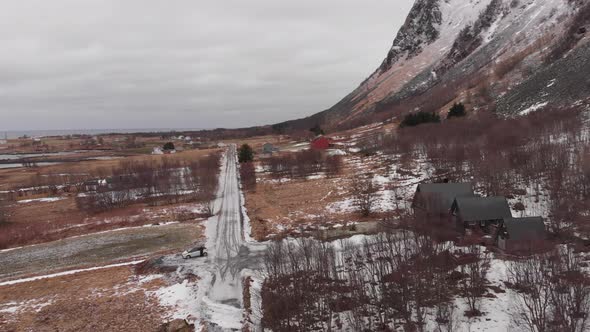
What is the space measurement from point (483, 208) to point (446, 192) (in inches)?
230

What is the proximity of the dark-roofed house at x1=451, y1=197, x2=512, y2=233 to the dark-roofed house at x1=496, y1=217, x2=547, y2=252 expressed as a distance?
4.30m

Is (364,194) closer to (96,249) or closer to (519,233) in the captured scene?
(519,233)

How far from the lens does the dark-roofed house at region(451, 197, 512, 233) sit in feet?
122

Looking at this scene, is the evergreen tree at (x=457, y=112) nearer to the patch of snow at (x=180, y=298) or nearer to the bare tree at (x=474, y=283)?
the bare tree at (x=474, y=283)

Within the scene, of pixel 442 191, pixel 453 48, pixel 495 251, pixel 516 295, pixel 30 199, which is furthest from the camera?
pixel 453 48

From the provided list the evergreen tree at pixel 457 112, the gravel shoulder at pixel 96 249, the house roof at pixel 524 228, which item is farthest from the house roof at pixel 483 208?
the evergreen tree at pixel 457 112

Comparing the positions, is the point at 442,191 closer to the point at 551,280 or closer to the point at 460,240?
the point at 460,240

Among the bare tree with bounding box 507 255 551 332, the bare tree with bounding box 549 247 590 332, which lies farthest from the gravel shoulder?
the bare tree with bounding box 549 247 590 332

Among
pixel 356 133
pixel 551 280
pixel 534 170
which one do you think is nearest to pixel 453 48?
pixel 356 133

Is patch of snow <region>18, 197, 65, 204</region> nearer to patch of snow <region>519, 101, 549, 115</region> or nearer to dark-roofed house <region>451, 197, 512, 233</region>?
dark-roofed house <region>451, 197, 512, 233</region>

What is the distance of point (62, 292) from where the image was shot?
33406 mm

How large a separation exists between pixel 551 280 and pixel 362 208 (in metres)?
29.1

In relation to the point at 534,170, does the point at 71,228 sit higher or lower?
lower

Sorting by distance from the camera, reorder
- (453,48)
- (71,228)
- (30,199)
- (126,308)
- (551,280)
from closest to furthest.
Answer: (551,280) < (126,308) < (71,228) < (30,199) < (453,48)
